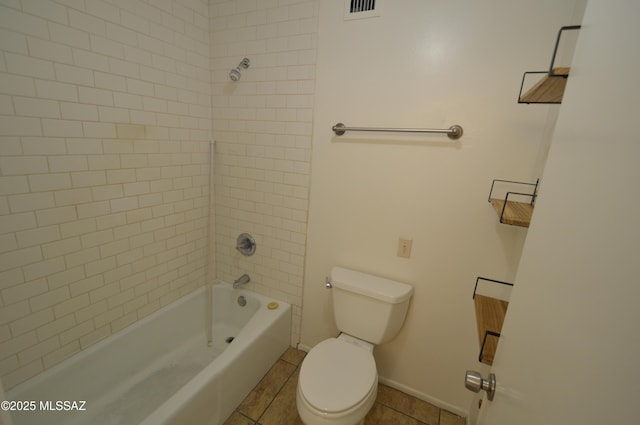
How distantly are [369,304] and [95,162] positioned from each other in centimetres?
157

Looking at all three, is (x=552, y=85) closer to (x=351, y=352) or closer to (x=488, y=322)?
(x=488, y=322)

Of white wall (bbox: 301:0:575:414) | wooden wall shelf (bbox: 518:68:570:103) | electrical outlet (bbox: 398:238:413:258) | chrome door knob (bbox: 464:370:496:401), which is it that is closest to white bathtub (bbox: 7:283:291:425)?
white wall (bbox: 301:0:575:414)

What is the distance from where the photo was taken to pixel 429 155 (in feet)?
4.44

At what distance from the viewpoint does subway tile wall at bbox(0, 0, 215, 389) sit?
1.09 metres

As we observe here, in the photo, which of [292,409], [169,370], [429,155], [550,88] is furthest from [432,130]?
[169,370]

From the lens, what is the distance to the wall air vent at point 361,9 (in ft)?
4.33

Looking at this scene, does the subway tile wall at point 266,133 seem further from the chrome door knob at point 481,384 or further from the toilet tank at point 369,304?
the chrome door knob at point 481,384

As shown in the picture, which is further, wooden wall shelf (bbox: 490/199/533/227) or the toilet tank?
the toilet tank

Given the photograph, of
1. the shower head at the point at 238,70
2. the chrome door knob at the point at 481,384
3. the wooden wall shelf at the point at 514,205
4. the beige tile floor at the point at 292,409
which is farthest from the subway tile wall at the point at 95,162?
the chrome door knob at the point at 481,384

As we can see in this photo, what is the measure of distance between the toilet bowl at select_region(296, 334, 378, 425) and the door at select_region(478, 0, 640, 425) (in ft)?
2.51

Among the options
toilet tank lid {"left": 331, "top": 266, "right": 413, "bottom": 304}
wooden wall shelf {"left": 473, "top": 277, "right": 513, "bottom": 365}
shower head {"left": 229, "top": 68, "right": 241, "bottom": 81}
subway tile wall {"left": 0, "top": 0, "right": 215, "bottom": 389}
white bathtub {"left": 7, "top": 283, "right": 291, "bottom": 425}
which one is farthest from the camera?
shower head {"left": 229, "top": 68, "right": 241, "bottom": 81}

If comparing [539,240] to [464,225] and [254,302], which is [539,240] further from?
[254,302]

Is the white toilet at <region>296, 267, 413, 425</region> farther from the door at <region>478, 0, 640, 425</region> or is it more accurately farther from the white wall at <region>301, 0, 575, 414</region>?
the door at <region>478, 0, 640, 425</region>

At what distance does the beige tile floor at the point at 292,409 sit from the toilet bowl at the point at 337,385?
1.39 feet
